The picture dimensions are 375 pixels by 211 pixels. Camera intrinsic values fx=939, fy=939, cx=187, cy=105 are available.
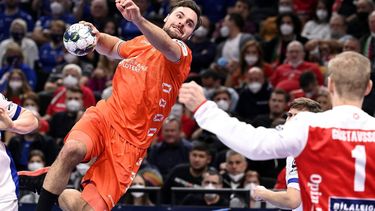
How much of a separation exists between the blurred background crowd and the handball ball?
11.6 feet

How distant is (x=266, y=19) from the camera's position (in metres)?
17.2

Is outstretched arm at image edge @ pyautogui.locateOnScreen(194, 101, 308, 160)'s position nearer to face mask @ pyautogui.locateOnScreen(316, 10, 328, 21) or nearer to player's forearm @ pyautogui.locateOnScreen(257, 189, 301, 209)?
player's forearm @ pyautogui.locateOnScreen(257, 189, 301, 209)

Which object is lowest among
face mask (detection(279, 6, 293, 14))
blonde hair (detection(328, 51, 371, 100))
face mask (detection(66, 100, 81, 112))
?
face mask (detection(66, 100, 81, 112))

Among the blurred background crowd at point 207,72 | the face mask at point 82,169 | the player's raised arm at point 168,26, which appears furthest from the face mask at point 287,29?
the player's raised arm at point 168,26

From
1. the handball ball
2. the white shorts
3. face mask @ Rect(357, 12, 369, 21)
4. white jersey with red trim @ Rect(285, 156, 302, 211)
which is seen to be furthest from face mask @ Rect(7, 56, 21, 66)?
white jersey with red trim @ Rect(285, 156, 302, 211)

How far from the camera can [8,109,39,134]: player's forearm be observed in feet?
24.5

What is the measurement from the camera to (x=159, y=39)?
7586mm

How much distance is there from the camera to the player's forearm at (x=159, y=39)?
743 centimetres

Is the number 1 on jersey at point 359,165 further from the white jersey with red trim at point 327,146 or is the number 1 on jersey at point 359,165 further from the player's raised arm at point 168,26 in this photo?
the player's raised arm at point 168,26

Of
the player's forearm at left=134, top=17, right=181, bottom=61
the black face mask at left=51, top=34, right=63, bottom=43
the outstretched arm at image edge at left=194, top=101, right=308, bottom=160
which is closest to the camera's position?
the outstretched arm at image edge at left=194, top=101, right=308, bottom=160

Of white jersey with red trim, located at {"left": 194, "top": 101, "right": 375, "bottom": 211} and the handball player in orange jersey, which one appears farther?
the handball player in orange jersey

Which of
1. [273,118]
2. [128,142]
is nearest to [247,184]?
[273,118]

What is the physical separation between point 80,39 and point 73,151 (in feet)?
3.19

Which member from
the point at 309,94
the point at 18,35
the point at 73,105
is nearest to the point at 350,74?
the point at 309,94
